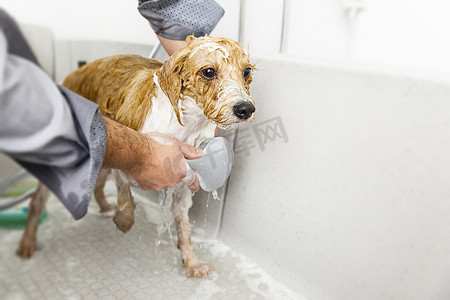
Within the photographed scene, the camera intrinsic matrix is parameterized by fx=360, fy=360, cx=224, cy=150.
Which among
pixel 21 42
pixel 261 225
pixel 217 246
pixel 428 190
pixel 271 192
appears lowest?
pixel 217 246

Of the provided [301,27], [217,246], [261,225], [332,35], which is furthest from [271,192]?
[332,35]

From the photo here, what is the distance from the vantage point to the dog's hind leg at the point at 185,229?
932mm

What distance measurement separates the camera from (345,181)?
0.75m

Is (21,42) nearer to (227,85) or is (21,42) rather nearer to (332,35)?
(227,85)

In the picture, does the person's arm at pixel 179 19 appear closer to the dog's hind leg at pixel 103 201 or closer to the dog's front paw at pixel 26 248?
the dog's hind leg at pixel 103 201

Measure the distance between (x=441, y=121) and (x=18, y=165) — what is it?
0.63 m

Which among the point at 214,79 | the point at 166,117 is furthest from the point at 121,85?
the point at 214,79

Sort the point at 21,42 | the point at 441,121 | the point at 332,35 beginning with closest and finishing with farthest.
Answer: the point at 21,42 < the point at 441,121 < the point at 332,35

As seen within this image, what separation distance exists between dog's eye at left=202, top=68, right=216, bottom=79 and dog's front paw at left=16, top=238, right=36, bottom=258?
16.4 inches

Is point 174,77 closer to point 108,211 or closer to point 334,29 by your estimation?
point 108,211

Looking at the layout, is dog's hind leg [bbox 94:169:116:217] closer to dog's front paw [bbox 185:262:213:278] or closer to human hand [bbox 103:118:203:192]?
human hand [bbox 103:118:203:192]

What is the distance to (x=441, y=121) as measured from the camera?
0.60 meters

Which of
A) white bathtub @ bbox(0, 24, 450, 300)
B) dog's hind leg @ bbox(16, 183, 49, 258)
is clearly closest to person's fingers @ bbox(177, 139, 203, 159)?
white bathtub @ bbox(0, 24, 450, 300)

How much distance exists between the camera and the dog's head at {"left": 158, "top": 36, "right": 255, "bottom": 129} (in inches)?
27.6
